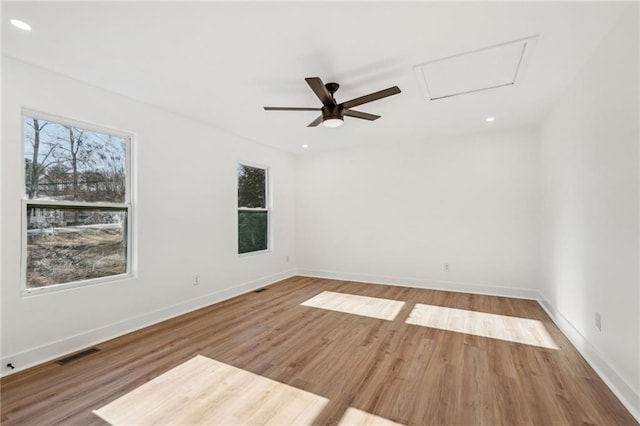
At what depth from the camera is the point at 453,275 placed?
4727 mm

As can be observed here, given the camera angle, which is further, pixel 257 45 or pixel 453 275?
pixel 453 275

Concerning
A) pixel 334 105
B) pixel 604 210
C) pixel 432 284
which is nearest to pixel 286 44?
pixel 334 105

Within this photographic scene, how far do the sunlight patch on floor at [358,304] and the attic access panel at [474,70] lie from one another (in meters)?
2.69

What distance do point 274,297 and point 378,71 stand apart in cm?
342

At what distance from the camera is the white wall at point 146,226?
233cm

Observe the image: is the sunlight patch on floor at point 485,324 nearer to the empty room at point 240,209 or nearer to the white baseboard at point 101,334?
the empty room at point 240,209

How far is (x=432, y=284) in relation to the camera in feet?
16.0

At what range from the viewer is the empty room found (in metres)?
1.87

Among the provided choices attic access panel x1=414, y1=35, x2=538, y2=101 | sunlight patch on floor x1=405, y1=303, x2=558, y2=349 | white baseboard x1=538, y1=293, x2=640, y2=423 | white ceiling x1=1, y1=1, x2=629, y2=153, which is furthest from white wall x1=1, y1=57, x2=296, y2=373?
white baseboard x1=538, y1=293, x2=640, y2=423

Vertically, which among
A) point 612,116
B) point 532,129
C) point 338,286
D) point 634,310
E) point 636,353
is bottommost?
point 338,286

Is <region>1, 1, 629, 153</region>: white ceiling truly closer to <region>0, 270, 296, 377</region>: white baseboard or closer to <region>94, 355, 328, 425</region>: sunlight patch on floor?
<region>0, 270, 296, 377</region>: white baseboard

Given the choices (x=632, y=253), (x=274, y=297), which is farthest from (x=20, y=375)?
(x=632, y=253)

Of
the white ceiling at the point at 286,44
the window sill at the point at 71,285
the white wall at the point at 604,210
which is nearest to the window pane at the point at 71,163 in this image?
the white ceiling at the point at 286,44

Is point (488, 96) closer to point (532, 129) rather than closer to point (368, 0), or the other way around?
point (532, 129)
